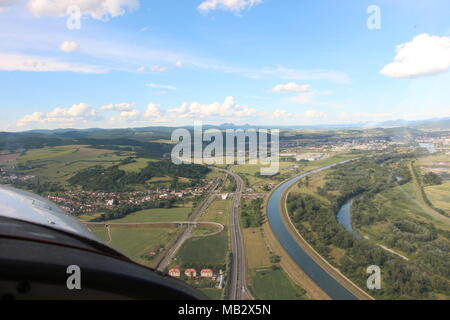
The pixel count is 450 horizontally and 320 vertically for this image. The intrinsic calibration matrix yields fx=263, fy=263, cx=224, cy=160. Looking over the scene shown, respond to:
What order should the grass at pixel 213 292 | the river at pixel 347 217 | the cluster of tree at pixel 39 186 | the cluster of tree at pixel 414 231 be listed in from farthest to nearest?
the cluster of tree at pixel 39 186 < the river at pixel 347 217 < the cluster of tree at pixel 414 231 < the grass at pixel 213 292

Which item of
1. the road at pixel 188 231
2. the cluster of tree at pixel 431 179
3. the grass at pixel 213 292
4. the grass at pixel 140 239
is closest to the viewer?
the grass at pixel 213 292

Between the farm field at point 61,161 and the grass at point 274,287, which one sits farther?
the farm field at point 61,161

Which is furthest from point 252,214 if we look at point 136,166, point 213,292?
point 136,166

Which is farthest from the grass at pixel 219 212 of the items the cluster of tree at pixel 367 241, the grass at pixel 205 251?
the cluster of tree at pixel 367 241


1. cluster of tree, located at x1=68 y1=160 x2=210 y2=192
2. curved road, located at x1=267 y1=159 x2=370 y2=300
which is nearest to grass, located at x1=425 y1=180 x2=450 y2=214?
curved road, located at x1=267 y1=159 x2=370 y2=300

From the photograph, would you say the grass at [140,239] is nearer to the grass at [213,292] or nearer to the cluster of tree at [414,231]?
the grass at [213,292]
